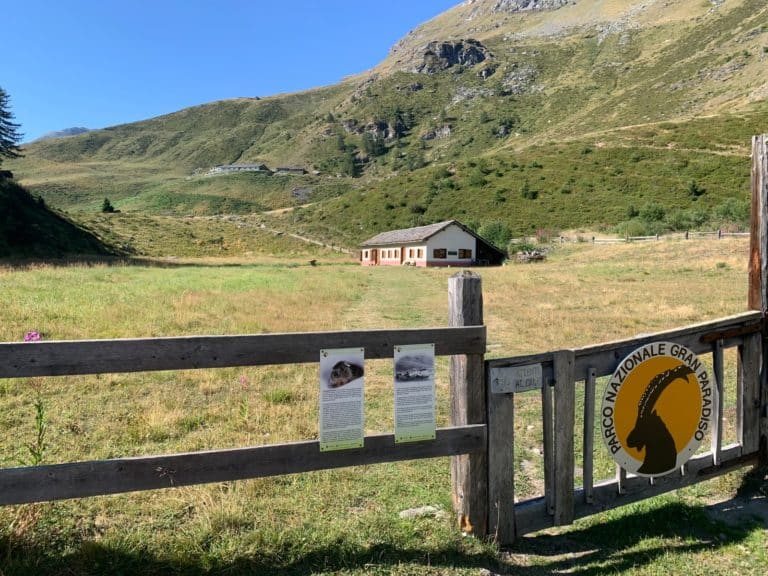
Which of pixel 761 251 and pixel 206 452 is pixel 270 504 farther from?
pixel 761 251

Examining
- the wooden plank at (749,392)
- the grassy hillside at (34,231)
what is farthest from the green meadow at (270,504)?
the grassy hillside at (34,231)

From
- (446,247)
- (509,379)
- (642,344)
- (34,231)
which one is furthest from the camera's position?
(446,247)

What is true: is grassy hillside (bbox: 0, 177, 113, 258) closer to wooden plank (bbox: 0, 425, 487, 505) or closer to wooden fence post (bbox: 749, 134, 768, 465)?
wooden plank (bbox: 0, 425, 487, 505)

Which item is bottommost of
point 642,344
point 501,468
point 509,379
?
point 501,468

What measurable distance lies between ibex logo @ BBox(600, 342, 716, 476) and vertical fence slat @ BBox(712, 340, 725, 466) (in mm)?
197

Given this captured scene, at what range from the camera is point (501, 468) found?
3377 mm

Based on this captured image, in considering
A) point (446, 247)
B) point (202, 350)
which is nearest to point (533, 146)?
point (446, 247)

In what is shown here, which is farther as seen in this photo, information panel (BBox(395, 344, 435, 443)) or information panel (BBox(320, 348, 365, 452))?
information panel (BBox(395, 344, 435, 443))

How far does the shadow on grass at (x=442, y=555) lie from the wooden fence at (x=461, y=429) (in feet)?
0.64

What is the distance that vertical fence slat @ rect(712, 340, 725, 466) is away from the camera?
3.99 m

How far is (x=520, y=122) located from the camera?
12338cm

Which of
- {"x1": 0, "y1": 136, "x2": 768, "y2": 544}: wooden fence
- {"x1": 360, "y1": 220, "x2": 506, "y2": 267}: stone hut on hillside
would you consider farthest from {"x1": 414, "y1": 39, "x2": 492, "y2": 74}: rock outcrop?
{"x1": 0, "y1": 136, "x2": 768, "y2": 544}: wooden fence

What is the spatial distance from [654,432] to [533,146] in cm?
8975

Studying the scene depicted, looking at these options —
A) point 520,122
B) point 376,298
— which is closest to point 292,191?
point 520,122
